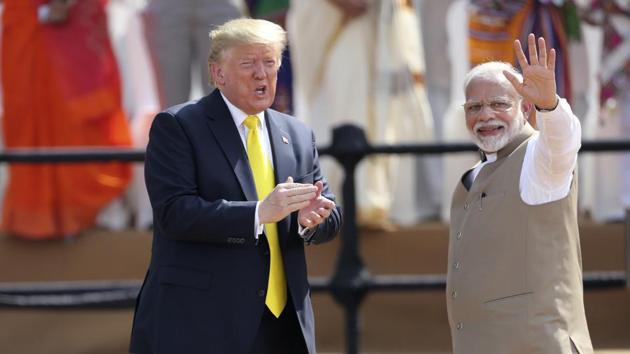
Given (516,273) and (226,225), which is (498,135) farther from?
(226,225)

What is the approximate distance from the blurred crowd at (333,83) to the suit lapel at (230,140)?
9.43 ft

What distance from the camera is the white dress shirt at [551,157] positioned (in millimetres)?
4012

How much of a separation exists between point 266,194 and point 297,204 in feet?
1.09

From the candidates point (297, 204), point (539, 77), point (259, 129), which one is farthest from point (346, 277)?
point (539, 77)

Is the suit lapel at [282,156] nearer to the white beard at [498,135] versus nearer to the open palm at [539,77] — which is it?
the white beard at [498,135]

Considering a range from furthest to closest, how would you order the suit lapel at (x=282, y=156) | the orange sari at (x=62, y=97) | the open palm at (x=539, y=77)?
the orange sari at (x=62, y=97)
the suit lapel at (x=282, y=156)
the open palm at (x=539, y=77)

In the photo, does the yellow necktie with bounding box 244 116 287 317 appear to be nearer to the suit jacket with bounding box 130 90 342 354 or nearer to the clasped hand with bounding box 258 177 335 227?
the suit jacket with bounding box 130 90 342 354

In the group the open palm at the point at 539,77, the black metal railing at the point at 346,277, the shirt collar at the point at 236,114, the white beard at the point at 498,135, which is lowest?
the black metal railing at the point at 346,277

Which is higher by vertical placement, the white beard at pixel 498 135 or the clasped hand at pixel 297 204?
the white beard at pixel 498 135

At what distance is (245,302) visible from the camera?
4.27m

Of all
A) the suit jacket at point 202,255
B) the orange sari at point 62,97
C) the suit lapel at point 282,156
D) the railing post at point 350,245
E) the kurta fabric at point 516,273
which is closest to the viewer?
the kurta fabric at point 516,273

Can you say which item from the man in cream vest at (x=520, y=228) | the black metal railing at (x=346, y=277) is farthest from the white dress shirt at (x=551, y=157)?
the black metal railing at (x=346, y=277)

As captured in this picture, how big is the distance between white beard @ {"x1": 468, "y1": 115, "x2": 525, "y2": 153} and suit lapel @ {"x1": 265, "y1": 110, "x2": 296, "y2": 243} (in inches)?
22.5

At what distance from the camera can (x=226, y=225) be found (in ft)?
13.6
